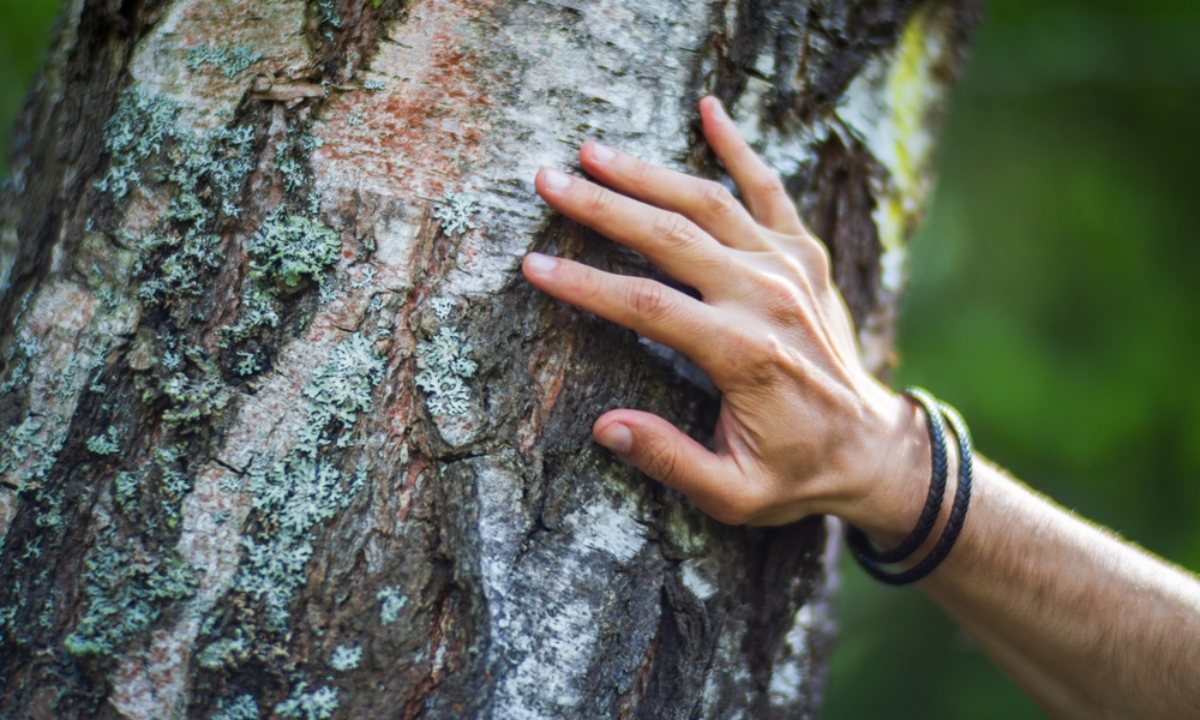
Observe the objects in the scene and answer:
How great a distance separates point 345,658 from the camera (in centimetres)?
98

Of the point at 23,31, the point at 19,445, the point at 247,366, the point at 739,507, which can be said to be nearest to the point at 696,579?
the point at 739,507

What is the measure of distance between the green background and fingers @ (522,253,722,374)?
2.63m

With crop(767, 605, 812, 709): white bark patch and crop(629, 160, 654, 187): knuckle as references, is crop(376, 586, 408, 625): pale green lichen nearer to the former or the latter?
crop(629, 160, 654, 187): knuckle

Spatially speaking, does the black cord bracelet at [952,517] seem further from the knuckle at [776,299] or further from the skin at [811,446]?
the knuckle at [776,299]

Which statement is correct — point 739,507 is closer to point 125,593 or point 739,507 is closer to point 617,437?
point 617,437

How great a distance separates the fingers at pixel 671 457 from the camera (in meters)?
1.11

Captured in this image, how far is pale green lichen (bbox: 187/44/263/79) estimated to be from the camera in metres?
1.10

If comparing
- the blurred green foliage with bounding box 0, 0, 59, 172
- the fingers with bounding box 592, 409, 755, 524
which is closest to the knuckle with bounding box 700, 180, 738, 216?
the fingers with bounding box 592, 409, 755, 524

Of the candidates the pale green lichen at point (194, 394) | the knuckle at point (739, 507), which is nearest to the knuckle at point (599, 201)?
the knuckle at point (739, 507)

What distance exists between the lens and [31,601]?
1015mm

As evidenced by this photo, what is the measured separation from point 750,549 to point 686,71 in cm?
79

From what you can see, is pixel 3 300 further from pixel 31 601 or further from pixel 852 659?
pixel 852 659

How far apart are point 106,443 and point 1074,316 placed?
374 cm

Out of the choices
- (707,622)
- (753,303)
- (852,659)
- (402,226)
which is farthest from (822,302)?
(852,659)
